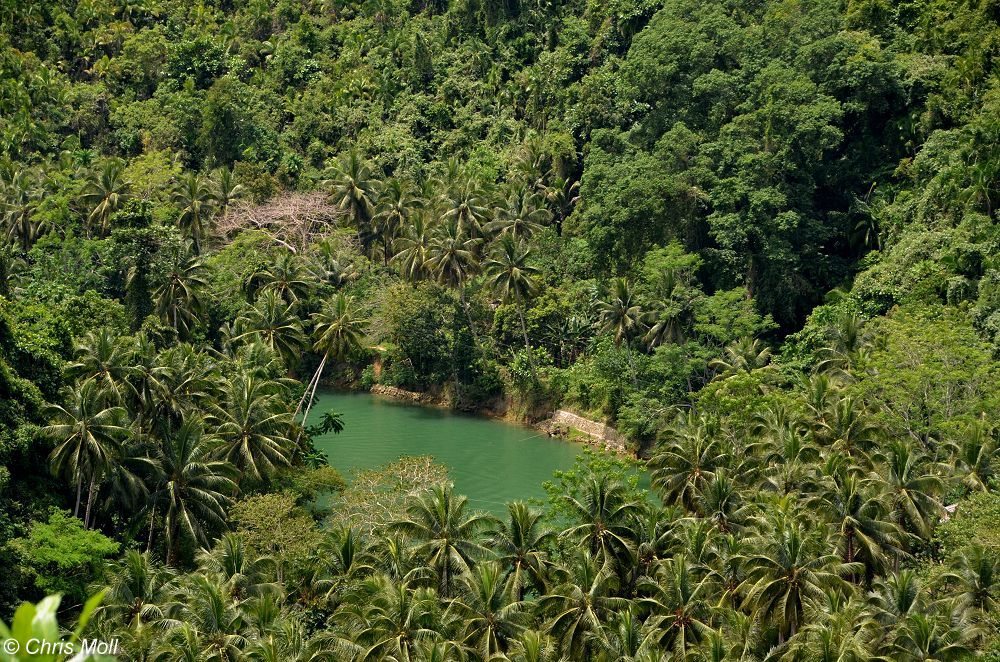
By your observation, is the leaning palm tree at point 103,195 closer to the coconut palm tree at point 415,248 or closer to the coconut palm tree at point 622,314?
the coconut palm tree at point 415,248

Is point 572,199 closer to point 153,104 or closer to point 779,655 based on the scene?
point 153,104

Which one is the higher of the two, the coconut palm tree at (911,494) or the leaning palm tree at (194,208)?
the leaning palm tree at (194,208)

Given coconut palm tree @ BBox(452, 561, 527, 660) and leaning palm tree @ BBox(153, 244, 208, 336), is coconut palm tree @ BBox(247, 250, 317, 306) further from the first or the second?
coconut palm tree @ BBox(452, 561, 527, 660)

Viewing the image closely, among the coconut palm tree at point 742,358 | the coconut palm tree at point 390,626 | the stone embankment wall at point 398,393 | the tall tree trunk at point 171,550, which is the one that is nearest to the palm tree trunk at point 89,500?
the tall tree trunk at point 171,550

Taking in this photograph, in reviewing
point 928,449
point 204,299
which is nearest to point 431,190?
point 204,299

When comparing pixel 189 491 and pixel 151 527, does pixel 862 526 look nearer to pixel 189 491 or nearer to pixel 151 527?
pixel 189 491

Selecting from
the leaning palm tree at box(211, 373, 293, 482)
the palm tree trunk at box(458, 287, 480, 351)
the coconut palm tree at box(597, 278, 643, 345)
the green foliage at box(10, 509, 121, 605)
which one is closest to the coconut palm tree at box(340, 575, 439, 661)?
the green foliage at box(10, 509, 121, 605)

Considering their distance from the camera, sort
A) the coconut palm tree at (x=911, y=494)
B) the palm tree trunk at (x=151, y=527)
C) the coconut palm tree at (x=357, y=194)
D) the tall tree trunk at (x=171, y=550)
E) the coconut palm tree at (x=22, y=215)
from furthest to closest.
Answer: the coconut palm tree at (x=357, y=194) → the coconut palm tree at (x=22, y=215) → the palm tree trunk at (x=151, y=527) → the tall tree trunk at (x=171, y=550) → the coconut palm tree at (x=911, y=494)
